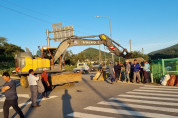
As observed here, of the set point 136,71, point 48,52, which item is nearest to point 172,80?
point 136,71

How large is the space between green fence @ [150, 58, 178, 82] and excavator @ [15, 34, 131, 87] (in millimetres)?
2436

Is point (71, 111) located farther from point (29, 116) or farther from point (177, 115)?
point (177, 115)

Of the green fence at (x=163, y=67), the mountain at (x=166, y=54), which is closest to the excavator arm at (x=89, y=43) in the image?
the green fence at (x=163, y=67)

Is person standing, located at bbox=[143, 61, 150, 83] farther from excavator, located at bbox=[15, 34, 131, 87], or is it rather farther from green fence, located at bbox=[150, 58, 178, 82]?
excavator, located at bbox=[15, 34, 131, 87]

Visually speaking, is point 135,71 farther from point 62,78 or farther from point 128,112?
point 128,112

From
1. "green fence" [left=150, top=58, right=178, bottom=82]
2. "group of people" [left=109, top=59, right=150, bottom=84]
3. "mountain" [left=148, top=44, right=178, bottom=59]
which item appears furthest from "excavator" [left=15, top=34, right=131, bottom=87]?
"mountain" [left=148, top=44, right=178, bottom=59]

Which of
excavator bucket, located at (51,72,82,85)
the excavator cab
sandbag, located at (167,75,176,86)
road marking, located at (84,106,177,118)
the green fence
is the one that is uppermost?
the excavator cab

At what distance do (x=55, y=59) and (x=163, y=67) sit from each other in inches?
333

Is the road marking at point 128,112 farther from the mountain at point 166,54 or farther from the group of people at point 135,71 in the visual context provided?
the mountain at point 166,54

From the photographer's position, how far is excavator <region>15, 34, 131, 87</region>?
41.8ft

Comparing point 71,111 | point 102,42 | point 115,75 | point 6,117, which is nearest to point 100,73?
point 115,75

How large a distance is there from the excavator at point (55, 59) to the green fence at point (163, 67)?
244 centimetres

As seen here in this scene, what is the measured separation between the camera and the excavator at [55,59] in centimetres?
1274

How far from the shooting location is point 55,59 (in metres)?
14.0
